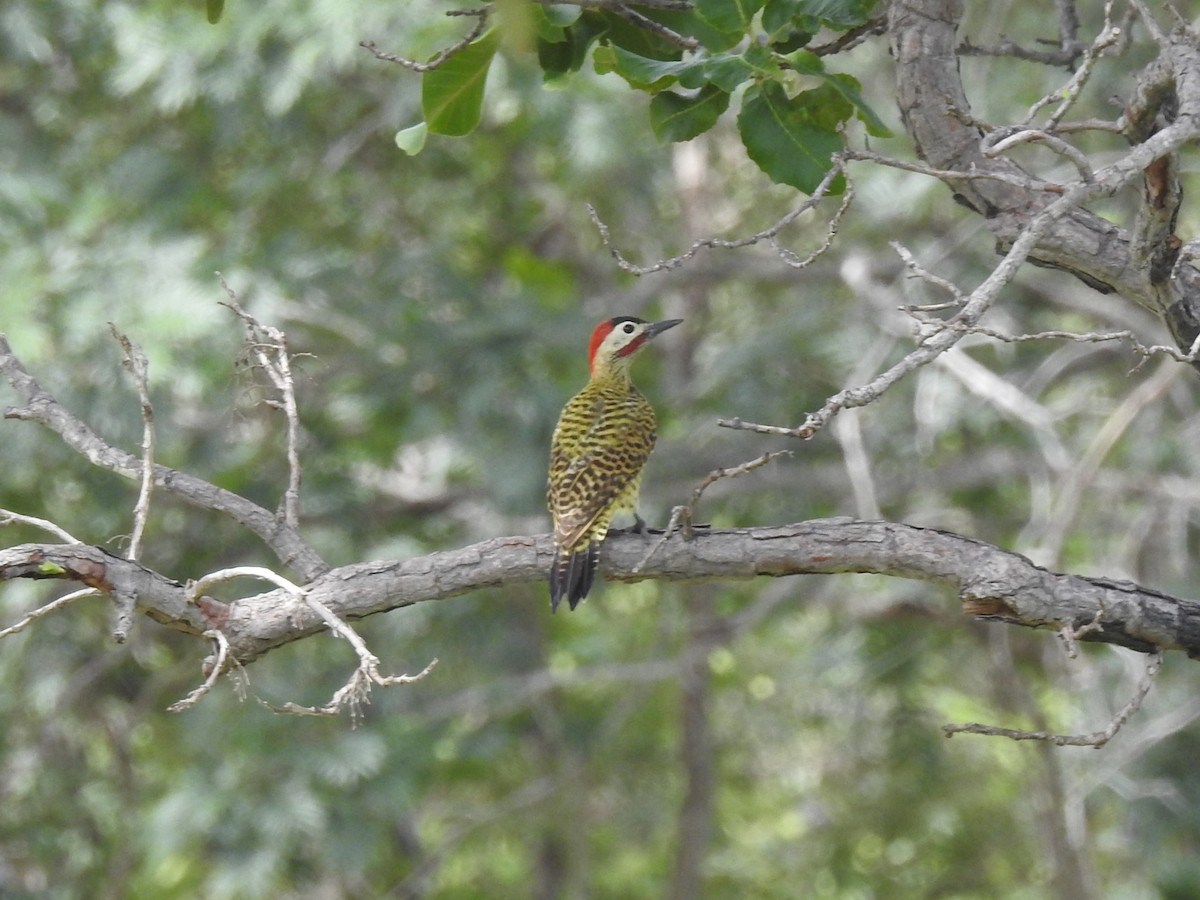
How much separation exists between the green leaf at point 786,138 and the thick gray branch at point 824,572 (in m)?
0.61

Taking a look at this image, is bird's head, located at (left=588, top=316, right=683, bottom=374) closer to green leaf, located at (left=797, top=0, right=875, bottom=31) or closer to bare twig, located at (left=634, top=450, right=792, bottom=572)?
bare twig, located at (left=634, top=450, right=792, bottom=572)

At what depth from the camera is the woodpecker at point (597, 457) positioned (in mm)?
3570

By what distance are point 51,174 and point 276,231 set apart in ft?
3.41

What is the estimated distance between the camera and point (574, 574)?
3461mm

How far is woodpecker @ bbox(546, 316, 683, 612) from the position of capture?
11.7ft

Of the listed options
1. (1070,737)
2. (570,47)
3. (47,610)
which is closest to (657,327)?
(570,47)

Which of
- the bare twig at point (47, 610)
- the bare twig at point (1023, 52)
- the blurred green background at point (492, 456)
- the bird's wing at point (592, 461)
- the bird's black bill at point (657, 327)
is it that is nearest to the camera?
the bare twig at point (47, 610)

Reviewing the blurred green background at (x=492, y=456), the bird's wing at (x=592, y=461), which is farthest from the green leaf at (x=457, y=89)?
the blurred green background at (x=492, y=456)

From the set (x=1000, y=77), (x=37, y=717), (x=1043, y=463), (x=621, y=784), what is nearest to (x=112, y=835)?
(x=37, y=717)

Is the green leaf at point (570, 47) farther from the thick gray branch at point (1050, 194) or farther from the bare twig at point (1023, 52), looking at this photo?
the bare twig at point (1023, 52)

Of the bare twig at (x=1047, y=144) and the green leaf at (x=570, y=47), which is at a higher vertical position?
the bare twig at (x=1047, y=144)

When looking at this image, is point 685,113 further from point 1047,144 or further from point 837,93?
point 1047,144

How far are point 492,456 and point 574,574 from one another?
3.71 metres

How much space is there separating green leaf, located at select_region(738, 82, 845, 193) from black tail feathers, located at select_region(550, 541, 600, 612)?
3.15ft
